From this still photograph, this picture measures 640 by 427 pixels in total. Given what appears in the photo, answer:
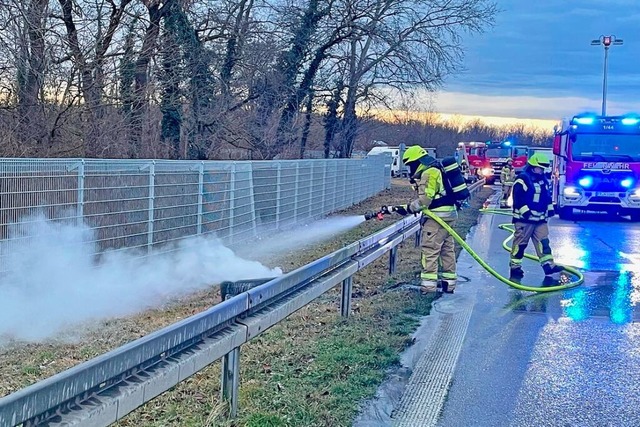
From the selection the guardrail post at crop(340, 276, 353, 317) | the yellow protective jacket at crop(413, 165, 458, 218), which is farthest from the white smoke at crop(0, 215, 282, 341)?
the yellow protective jacket at crop(413, 165, 458, 218)

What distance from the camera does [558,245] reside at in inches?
580

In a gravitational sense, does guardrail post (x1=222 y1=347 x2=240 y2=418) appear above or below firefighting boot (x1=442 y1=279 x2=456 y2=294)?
above

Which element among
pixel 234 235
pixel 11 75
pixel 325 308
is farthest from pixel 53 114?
pixel 325 308

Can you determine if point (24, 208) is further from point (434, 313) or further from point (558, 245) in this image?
point (558, 245)

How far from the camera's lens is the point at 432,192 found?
9094 millimetres

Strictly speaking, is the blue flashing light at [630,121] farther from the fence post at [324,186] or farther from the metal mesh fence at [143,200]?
the metal mesh fence at [143,200]

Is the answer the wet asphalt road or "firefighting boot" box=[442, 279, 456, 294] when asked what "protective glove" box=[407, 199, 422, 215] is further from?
the wet asphalt road

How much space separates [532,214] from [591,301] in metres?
2.00

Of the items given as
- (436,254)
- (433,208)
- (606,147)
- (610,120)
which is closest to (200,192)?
(433,208)

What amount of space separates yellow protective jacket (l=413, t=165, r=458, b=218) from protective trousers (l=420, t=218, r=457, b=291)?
0.41 ft

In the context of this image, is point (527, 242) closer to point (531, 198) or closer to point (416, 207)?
point (531, 198)

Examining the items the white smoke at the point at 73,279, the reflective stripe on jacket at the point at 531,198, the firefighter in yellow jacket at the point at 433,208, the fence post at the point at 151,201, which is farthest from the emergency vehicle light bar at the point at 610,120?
the fence post at the point at 151,201

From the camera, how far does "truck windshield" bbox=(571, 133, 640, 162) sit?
20.4 metres

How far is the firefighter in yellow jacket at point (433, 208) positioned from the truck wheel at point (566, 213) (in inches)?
537
